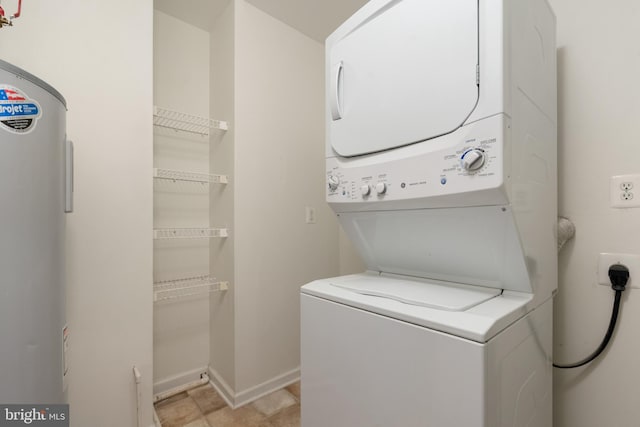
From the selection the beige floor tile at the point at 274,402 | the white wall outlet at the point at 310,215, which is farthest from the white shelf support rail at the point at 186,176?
the beige floor tile at the point at 274,402

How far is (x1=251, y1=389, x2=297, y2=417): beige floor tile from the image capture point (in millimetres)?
1819

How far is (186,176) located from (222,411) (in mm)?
1552

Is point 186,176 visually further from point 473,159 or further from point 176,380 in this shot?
point 473,159

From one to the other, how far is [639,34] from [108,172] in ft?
7.49

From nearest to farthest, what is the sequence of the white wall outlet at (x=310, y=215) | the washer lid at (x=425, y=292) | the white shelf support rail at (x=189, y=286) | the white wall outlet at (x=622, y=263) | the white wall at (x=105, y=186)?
the washer lid at (x=425, y=292) → the white wall outlet at (x=622, y=263) → the white wall at (x=105, y=186) → the white shelf support rail at (x=189, y=286) → the white wall outlet at (x=310, y=215)

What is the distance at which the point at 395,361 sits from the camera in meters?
0.76

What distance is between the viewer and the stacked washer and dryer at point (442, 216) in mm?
702

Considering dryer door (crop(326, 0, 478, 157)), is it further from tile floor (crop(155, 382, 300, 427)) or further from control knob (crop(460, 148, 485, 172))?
tile floor (crop(155, 382, 300, 427))

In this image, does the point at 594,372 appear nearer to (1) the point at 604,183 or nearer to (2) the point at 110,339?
(1) the point at 604,183

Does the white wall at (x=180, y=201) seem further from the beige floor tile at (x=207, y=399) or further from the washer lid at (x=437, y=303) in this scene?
the washer lid at (x=437, y=303)

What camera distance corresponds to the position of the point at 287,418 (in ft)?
5.70

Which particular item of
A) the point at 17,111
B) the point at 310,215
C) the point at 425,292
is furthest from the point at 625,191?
the point at 17,111

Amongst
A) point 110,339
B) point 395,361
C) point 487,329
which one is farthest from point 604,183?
point 110,339

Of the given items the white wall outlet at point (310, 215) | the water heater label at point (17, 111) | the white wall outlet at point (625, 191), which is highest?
the water heater label at point (17, 111)
